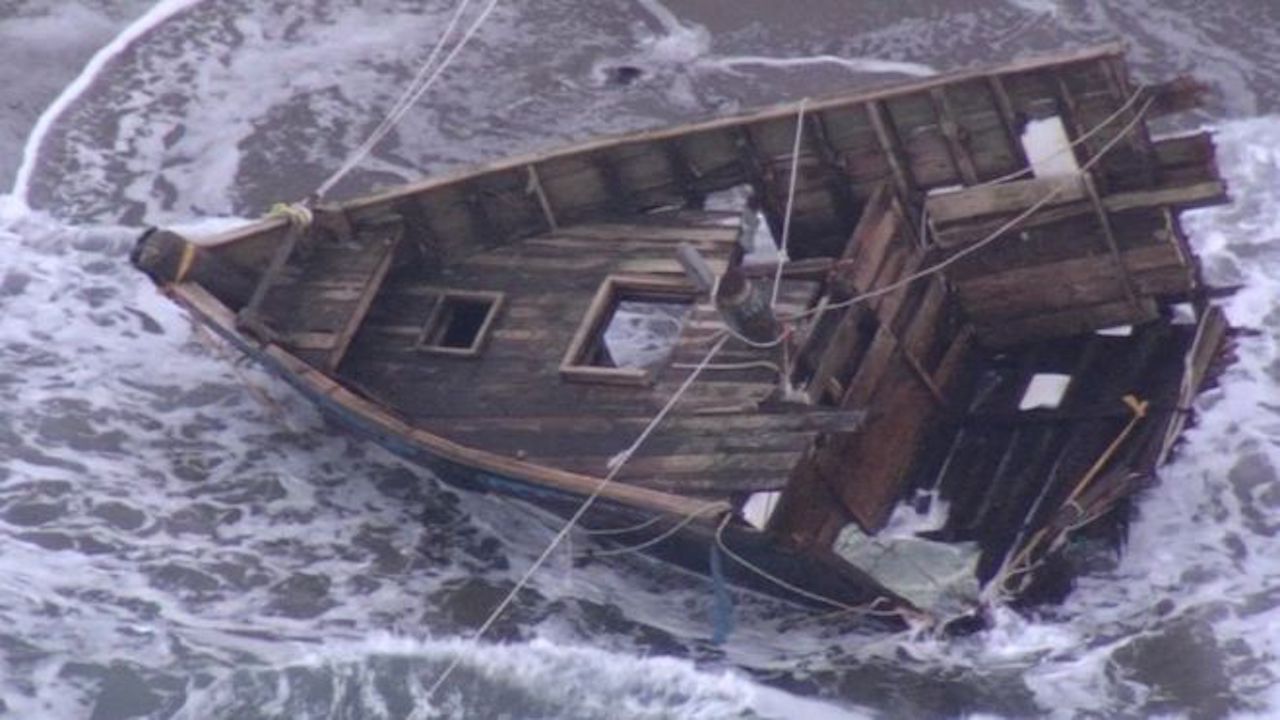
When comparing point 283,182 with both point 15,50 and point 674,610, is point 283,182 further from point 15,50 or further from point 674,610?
point 674,610

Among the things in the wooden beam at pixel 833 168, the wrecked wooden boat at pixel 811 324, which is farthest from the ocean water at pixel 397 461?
the wooden beam at pixel 833 168

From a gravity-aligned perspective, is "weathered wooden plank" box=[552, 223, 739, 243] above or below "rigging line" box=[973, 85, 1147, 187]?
below

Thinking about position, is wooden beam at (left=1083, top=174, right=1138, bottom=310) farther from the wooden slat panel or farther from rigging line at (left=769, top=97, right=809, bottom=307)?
rigging line at (left=769, top=97, right=809, bottom=307)

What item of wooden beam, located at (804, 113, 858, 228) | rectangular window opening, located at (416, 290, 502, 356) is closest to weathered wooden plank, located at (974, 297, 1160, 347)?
wooden beam, located at (804, 113, 858, 228)

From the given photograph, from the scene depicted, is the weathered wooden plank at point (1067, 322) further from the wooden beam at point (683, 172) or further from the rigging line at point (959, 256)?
the wooden beam at point (683, 172)

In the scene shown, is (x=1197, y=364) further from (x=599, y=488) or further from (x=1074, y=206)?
(x=599, y=488)

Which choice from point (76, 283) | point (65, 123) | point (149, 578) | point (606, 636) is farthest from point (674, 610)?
point (65, 123)
